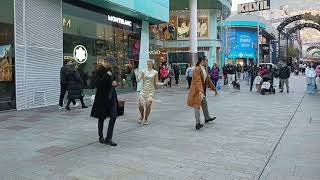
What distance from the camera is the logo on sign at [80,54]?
1850cm

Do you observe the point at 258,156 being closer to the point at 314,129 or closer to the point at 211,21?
the point at 314,129

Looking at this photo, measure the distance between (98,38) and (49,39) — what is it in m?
4.59

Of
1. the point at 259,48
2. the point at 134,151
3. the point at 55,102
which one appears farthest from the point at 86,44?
the point at 259,48

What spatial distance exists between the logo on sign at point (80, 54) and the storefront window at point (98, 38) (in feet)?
0.44

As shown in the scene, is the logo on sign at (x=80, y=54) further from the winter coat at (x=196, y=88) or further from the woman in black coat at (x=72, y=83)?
the winter coat at (x=196, y=88)

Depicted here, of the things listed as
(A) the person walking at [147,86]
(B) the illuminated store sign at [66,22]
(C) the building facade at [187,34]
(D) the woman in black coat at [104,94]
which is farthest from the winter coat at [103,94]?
(C) the building facade at [187,34]

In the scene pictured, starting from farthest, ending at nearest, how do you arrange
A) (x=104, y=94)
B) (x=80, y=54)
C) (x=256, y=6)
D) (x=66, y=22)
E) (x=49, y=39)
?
(x=256, y=6) → (x=80, y=54) → (x=66, y=22) → (x=49, y=39) → (x=104, y=94)

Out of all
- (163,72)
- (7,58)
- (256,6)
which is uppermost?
(256,6)

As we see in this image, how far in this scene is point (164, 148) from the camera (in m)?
8.29

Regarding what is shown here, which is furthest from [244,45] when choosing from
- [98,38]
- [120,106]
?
[120,106]

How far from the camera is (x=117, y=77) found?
29.2 feet

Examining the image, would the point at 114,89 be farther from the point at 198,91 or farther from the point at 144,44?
the point at 144,44

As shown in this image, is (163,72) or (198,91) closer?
(198,91)

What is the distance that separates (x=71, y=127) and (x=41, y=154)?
120 inches
